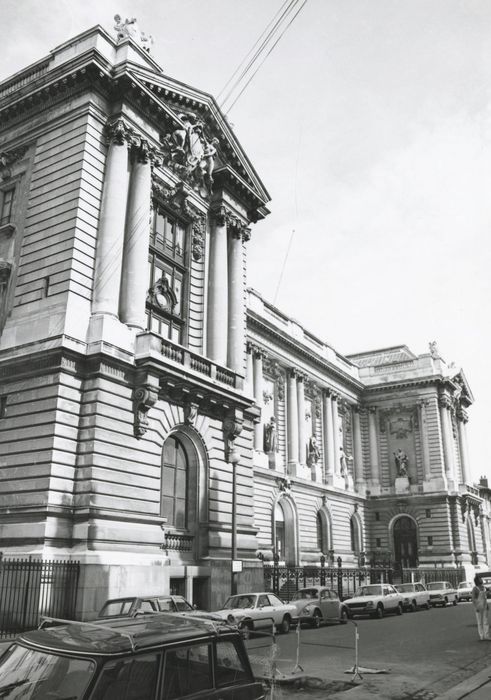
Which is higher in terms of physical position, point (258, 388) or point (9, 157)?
point (9, 157)

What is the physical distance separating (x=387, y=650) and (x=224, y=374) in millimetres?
13631

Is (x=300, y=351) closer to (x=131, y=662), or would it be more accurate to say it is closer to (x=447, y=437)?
(x=447, y=437)

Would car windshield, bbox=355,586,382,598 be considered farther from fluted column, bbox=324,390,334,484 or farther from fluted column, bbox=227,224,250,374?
fluted column, bbox=324,390,334,484

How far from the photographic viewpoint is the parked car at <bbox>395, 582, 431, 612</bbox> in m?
30.8

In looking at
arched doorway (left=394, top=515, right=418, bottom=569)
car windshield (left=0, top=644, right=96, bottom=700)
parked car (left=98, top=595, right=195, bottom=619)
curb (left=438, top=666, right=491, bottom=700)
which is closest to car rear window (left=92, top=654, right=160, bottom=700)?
car windshield (left=0, top=644, right=96, bottom=700)

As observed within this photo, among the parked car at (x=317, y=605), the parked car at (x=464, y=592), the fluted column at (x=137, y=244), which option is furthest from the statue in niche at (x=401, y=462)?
the fluted column at (x=137, y=244)

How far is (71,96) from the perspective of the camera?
25.3 meters

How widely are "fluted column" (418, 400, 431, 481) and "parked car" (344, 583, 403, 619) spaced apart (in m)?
32.1

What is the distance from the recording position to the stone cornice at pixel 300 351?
156ft

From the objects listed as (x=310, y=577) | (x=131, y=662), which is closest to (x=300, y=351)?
(x=310, y=577)

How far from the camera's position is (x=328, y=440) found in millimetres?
56781

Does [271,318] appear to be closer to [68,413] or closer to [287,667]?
[68,413]

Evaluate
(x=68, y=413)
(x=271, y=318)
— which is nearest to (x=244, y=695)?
(x=68, y=413)

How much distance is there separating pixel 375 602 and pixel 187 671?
23673 mm
